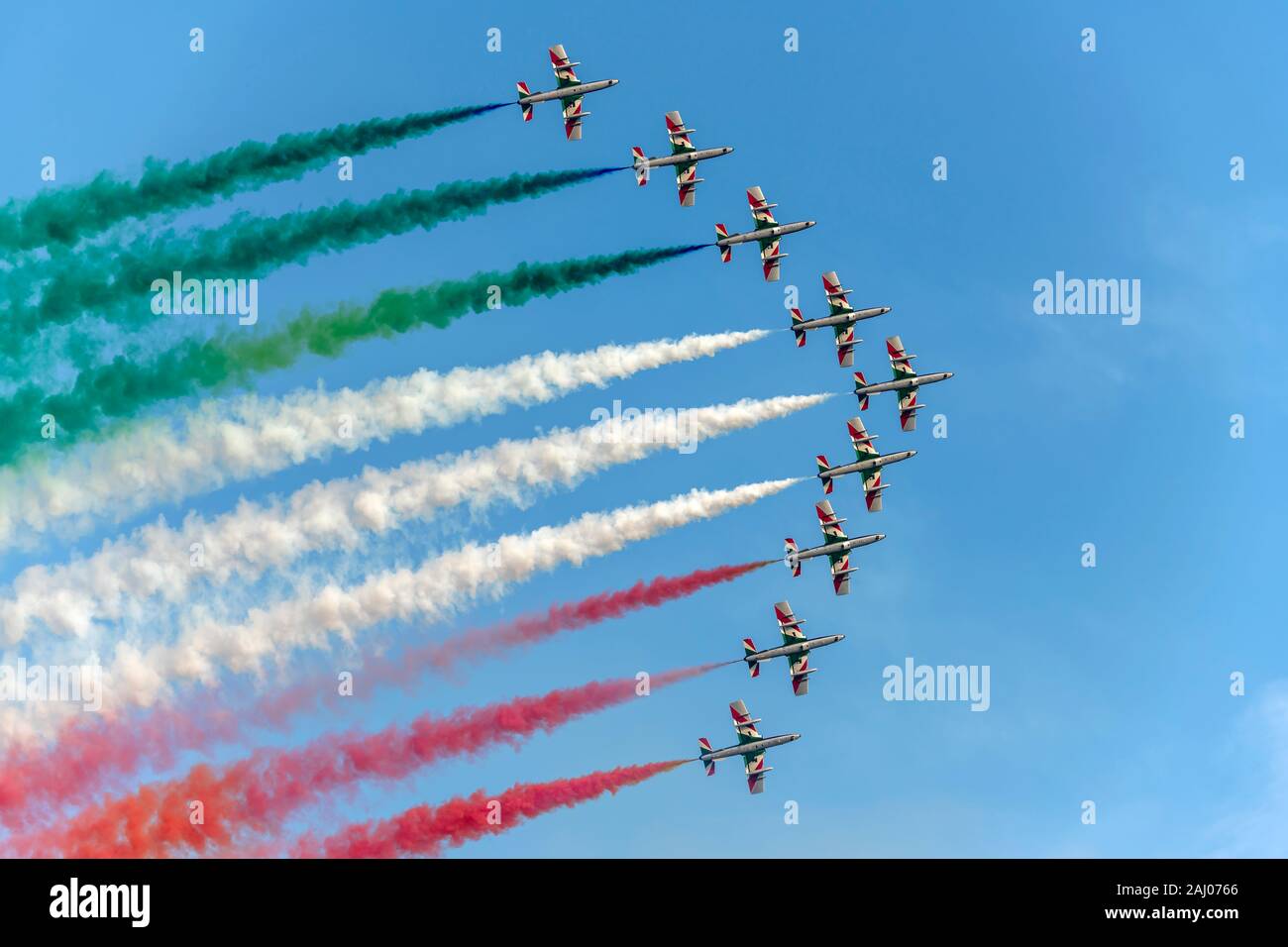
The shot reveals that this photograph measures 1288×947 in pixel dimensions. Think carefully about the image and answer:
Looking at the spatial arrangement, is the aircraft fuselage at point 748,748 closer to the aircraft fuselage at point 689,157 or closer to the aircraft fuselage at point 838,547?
the aircraft fuselage at point 838,547

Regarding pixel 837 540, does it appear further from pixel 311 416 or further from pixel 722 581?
pixel 311 416

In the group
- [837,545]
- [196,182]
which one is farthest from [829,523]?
[196,182]

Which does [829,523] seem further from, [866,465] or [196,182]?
[196,182]

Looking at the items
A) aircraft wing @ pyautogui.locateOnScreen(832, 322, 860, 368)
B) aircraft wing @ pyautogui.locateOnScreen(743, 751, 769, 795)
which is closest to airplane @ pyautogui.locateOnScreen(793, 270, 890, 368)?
aircraft wing @ pyautogui.locateOnScreen(832, 322, 860, 368)

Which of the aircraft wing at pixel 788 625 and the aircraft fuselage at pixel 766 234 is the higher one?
the aircraft fuselage at pixel 766 234

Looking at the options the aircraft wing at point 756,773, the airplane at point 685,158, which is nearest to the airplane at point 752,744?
the aircraft wing at point 756,773

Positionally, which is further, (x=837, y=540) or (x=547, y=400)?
(x=837, y=540)
